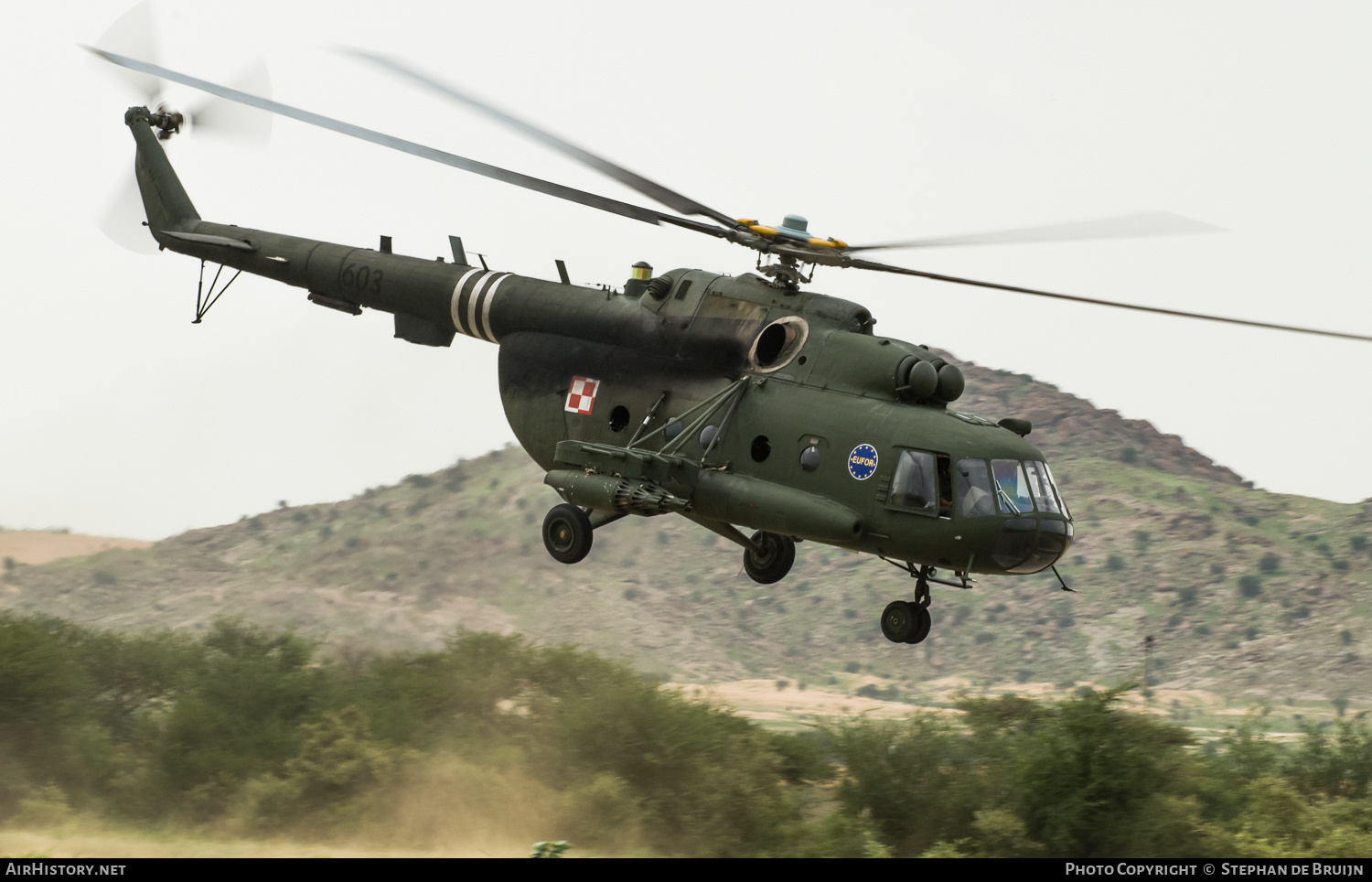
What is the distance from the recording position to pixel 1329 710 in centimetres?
6975

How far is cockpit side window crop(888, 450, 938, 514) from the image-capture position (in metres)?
15.3

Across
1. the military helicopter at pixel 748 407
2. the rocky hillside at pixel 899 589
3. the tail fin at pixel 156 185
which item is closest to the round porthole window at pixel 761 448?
the military helicopter at pixel 748 407

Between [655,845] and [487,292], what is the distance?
10429 mm

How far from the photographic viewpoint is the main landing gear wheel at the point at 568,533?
17.9 m

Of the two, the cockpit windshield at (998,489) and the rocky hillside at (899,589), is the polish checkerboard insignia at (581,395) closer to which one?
the cockpit windshield at (998,489)

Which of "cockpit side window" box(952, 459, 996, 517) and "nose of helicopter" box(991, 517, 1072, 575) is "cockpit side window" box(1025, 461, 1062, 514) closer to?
"nose of helicopter" box(991, 517, 1072, 575)

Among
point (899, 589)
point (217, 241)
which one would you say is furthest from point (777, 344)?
point (899, 589)

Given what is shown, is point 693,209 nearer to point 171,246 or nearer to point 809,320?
point 809,320

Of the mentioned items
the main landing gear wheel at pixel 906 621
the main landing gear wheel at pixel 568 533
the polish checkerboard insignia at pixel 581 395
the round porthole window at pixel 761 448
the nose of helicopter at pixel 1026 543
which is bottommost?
the main landing gear wheel at pixel 906 621

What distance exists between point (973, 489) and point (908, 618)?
6.72 ft

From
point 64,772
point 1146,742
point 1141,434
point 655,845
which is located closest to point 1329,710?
point 1141,434

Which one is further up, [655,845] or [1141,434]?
[1141,434]

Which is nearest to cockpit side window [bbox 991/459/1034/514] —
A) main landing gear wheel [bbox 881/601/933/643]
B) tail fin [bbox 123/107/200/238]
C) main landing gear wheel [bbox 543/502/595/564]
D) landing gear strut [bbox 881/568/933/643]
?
landing gear strut [bbox 881/568/933/643]

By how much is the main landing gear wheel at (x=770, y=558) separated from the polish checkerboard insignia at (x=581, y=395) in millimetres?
2883
